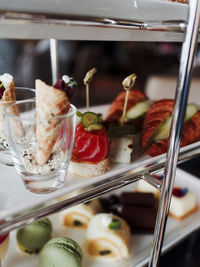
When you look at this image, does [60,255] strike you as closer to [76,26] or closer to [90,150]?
[90,150]

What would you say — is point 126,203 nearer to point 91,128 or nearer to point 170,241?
point 170,241

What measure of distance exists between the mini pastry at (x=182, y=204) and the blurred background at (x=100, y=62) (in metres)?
1.74

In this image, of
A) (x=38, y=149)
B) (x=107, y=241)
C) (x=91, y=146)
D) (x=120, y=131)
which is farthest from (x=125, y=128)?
(x=107, y=241)

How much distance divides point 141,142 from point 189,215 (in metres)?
0.48

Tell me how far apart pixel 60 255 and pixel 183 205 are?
485mm

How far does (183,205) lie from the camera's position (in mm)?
930

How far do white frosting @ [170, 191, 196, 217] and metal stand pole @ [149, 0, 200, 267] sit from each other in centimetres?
46

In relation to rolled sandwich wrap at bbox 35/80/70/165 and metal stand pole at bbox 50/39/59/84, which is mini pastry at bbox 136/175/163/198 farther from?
rolled sandwich wrap at bbox 35/80/70/165

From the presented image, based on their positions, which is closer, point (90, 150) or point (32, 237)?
point (90, 150)

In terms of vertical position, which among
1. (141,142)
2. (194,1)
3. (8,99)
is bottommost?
(141,142)

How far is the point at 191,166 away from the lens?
51.3 inches

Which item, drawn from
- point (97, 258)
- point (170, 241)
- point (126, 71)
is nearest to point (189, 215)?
point (170, 241)

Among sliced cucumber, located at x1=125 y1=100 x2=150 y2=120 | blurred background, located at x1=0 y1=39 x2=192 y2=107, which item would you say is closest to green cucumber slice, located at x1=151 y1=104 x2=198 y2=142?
sliced cucumber, located at x1=125 y1=100 x2=150 y2=120

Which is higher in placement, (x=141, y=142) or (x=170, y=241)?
(x=141, y=142)
